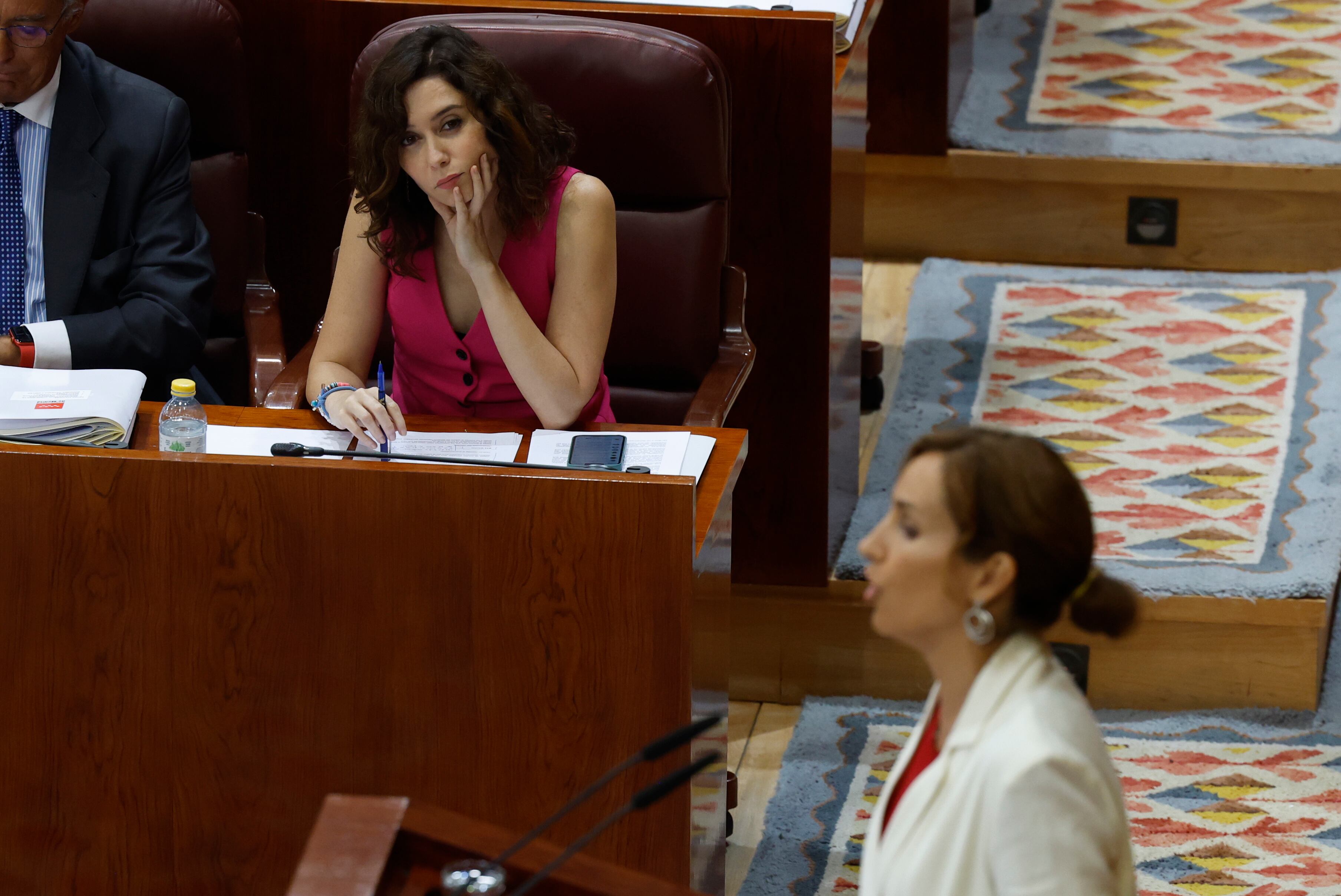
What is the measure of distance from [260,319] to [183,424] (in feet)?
2.33

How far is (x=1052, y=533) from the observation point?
1.12 m

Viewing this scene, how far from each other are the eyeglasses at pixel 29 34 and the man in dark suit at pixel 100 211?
25 millimetres

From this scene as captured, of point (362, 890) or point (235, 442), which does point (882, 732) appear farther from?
point (362, 890)

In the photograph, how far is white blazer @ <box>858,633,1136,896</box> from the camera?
109 centimetres

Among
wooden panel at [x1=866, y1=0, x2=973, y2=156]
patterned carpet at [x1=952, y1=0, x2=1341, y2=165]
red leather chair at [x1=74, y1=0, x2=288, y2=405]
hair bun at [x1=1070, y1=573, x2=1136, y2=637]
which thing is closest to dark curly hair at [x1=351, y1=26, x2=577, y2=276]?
red leather chair at [x1=74, y1=0, x2=288, y2=405]

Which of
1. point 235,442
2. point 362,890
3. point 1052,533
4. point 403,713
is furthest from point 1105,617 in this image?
point 235,442

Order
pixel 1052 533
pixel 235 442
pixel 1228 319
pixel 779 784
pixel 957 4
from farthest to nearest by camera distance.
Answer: pixel 957 4
pixel 1228 319
pixel 779 784
pixel 235 442
pixel 1052 533

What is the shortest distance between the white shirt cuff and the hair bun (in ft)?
5.18

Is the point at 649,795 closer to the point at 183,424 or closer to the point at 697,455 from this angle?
the point at 697,455

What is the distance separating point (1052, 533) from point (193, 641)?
1008 mm

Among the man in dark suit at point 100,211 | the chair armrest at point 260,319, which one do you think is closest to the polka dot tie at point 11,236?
the man in dark suit at point 100,211

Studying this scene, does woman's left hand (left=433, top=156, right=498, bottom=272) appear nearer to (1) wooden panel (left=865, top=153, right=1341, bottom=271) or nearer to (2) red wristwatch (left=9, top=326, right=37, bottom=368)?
(2) red wristwatch (left=9, top=326, right=37, bottom=368)

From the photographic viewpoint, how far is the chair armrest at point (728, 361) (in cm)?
235

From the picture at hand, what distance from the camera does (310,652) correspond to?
1832mm
